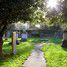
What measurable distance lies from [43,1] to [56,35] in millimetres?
42455

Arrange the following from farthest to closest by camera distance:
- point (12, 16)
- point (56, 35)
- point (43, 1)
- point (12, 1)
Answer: point (56, 35)
point (43, 1)
point (12, 16)
point (12, 1)

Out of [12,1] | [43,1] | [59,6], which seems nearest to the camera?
[12,1]

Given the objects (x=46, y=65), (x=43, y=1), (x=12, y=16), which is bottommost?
(x=46, y=65)

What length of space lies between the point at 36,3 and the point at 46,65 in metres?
5.26

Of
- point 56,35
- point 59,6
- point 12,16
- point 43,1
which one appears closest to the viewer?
point 12,16

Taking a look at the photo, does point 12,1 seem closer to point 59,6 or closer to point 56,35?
point 59,6

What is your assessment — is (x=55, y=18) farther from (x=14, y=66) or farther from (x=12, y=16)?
(x=14, y=66)

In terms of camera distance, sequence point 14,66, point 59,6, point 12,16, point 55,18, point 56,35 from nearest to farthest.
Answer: point 14,66 → point 12,16 → point 59,6 → point 55,18 → point 56,35

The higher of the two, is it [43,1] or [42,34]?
[43,1]

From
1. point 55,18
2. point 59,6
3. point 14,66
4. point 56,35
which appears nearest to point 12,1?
point 14,66

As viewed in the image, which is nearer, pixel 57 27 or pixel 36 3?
pixel 36 3

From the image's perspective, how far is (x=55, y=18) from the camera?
87.8ft

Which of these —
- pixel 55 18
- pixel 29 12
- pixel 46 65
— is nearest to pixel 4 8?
pixel 29 12

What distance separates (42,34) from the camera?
6231cm
